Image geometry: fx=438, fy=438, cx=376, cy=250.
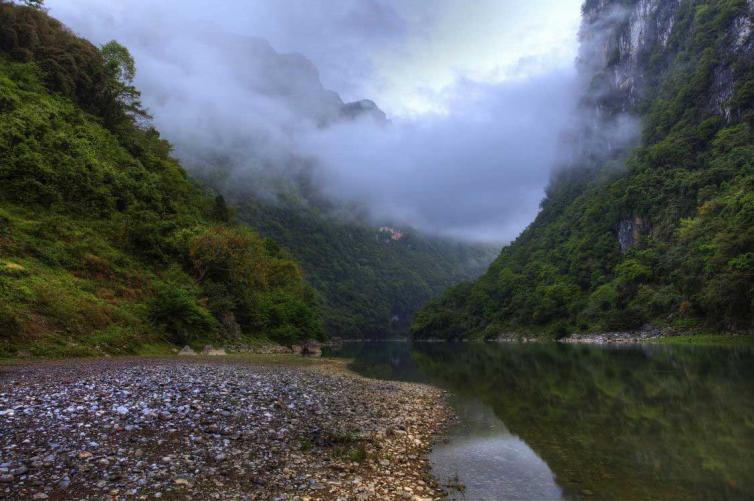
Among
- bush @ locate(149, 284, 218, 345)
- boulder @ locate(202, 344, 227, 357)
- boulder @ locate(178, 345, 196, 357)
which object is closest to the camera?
boulder @ locate(178, 345, 196, 357)

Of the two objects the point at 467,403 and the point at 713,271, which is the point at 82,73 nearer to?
the point at 467,403

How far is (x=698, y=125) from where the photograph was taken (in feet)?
436

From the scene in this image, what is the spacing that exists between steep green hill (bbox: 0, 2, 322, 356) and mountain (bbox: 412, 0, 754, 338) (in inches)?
2804

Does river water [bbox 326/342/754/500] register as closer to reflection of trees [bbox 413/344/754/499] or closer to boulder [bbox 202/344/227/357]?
reflection of trees [bbox 413/344/754/499]

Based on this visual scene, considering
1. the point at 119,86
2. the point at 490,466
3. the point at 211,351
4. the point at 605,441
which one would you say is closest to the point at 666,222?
the point at 211,351

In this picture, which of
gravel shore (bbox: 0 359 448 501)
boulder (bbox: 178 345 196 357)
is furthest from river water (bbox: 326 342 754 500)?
boulder (bbox: 178 345 196 357)

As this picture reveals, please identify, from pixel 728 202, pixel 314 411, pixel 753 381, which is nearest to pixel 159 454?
pixel 314 411

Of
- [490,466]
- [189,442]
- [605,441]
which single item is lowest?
[490,466]

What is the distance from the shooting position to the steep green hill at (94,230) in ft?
93.0

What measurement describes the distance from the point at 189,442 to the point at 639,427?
54.4ft

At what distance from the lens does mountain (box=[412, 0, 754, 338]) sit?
268 feet

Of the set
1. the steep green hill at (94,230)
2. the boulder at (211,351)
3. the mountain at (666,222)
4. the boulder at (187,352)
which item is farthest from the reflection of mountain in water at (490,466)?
the mountain at (666,222)

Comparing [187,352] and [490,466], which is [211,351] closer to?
[187,352]

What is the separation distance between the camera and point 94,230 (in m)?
40.8
